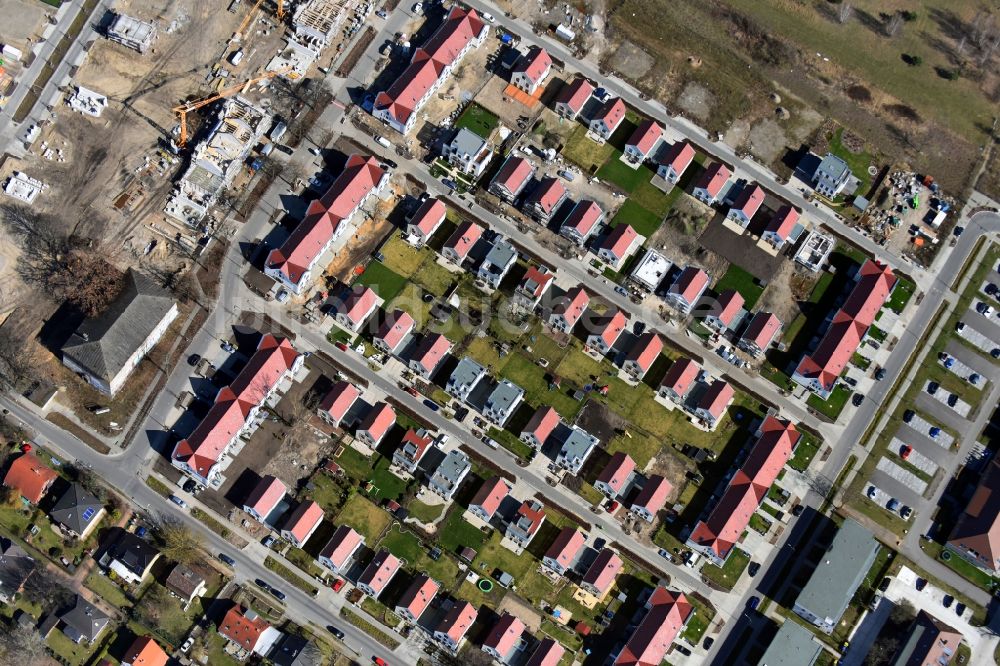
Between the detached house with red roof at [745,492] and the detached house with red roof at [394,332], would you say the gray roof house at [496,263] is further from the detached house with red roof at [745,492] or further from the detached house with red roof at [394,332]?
the detached house with red roof at [745,492]

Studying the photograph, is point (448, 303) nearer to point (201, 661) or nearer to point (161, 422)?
point (161, 422)

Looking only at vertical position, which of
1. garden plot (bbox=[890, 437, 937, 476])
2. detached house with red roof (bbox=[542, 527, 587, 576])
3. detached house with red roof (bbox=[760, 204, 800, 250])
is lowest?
detached house with red roof (bbox=[542, 527, 587, 576])

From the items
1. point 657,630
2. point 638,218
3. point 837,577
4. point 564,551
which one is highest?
point 638,218

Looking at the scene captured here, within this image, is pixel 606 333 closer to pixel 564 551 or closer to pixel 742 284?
pixel 742 284

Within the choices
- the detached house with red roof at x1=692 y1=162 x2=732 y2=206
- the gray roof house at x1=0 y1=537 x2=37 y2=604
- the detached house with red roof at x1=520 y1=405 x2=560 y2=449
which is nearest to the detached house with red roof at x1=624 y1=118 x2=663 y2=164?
the detached house with red roof at x1=692 y1=162 x2=732 y2=206

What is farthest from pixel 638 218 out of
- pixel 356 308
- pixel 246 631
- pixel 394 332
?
pixel 246 631

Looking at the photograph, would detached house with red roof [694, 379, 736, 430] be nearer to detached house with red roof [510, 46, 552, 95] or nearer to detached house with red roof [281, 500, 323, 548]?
detached house with red roof [281, 500, 323, 548]

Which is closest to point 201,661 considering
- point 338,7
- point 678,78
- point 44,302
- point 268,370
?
point 268,370
